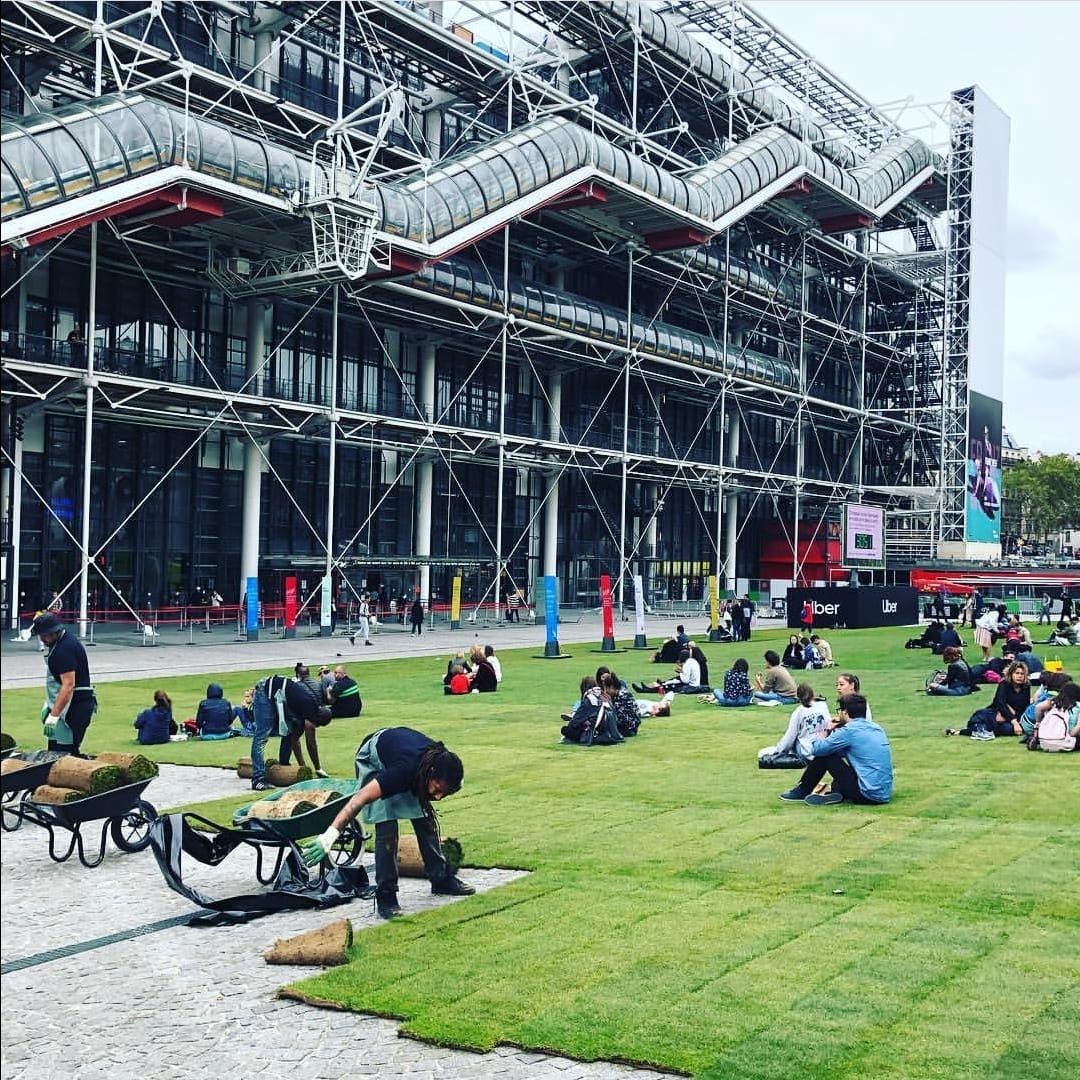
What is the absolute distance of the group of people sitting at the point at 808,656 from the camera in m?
28.3

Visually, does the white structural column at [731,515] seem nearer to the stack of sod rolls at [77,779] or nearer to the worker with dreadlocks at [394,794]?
the stack of sod rolls at [77,779]

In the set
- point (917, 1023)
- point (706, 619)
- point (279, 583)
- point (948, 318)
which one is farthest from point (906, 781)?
point (948, 318)

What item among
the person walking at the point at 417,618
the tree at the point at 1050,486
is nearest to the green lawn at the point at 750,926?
the person walking at the point at 417,618

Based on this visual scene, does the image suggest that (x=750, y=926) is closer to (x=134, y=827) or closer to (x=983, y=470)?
(x=134, y=827)

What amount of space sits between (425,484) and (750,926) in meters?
40.7

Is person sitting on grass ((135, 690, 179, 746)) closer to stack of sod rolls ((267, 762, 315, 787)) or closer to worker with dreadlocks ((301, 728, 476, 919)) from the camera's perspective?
stack of sod rolls ((267, 762, 315, 787))

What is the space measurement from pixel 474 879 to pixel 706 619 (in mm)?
46101

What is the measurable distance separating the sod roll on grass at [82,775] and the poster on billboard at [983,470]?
71.6m

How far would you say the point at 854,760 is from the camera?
1179 cm

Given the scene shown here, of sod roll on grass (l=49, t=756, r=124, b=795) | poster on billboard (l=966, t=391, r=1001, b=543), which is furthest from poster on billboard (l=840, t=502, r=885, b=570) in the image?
sod roll on grass (l=49, t=756, r=124, b=795)

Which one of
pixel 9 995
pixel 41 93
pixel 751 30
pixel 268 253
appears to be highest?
pixel 751 30

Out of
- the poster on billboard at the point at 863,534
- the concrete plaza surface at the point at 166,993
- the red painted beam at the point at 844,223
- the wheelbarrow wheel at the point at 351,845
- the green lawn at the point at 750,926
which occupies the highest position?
the red painted beam at the point at 844,223

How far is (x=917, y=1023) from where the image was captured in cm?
621

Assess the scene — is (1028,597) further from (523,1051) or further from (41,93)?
(523,1051)
